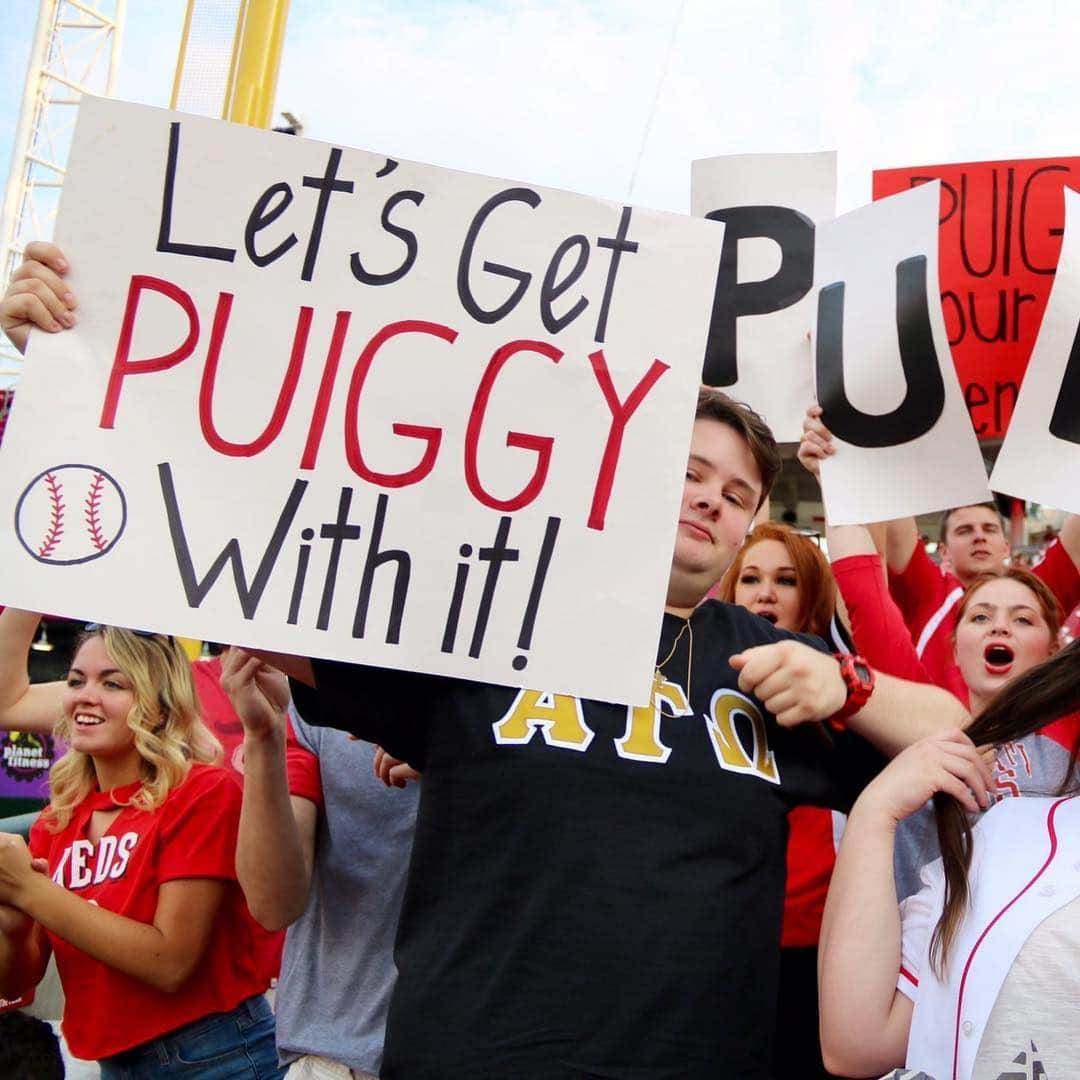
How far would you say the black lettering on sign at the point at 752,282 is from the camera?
3.12m

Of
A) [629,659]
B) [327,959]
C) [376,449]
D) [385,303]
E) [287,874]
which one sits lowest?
[327,959]

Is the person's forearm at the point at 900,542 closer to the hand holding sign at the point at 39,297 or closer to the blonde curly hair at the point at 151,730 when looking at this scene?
the blonde curly hair at the point at 151,730

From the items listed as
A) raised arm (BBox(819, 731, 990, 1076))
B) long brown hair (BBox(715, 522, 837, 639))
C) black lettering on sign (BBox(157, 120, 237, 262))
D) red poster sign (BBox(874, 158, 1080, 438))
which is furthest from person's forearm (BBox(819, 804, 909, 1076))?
red poster sign (BBox(874, 158, 1080, 438))

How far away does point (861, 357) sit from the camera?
2.88m

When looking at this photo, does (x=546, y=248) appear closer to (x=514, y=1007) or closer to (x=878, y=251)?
(x=514, y=1007)

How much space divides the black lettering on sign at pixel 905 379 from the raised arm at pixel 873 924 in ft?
4.49

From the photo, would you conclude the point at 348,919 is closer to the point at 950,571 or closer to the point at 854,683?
the point at 854,683

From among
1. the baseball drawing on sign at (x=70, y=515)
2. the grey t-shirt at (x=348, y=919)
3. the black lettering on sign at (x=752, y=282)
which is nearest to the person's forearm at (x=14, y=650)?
the grey t-shirt at (x=348, y=919)

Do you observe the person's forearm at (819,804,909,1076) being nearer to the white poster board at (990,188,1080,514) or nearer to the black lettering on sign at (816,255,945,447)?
the white poster board at (990,188,1080,514)

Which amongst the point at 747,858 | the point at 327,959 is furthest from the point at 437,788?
the point at 327,959

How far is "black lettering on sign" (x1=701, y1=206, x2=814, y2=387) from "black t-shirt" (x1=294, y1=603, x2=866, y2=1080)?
1.64 metres

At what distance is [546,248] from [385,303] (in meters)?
0.24

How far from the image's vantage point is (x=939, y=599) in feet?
11.5

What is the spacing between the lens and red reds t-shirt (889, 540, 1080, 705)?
318cm
